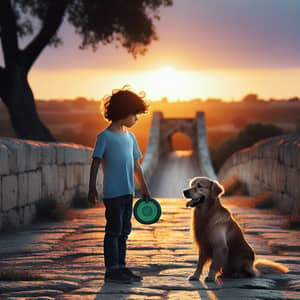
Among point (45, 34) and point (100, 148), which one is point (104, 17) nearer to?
point (45, 34)

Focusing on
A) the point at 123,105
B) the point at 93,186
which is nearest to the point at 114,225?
the point at 93,186

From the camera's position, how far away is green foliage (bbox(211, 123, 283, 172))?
69.0 meters

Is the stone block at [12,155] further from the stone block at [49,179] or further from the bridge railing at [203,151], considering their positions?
the bridge railing at [203,151]

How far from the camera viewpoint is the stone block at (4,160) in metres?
10.3

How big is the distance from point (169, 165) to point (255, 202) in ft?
88.0

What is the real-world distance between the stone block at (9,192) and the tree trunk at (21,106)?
13257 millimetres

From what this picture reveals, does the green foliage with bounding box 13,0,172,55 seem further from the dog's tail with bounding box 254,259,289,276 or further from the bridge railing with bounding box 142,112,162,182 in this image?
the dog's tail with bounding box 254,259,289,276

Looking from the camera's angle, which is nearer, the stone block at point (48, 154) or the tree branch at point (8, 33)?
the stone block at point (48, 154)

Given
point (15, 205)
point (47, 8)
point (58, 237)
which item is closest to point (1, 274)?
point (58, 237)

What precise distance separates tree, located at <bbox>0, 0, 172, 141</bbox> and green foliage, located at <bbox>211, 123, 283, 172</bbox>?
4204cm

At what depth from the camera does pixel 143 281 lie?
6.49 m

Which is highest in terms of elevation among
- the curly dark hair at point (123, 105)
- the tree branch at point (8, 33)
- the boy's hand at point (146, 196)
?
the tree branch at point (8, 33)

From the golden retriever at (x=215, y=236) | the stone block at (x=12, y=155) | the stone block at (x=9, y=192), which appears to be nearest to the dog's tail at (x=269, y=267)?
the golden retriever at (x=215, y=236)

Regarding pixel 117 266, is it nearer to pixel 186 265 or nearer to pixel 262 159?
pixel 186 265
